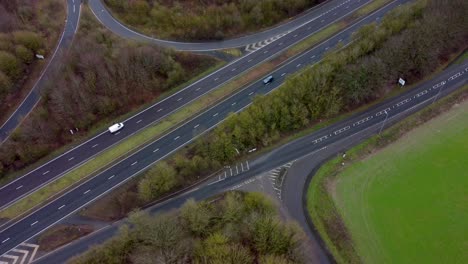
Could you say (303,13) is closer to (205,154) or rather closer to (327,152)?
(327,152)

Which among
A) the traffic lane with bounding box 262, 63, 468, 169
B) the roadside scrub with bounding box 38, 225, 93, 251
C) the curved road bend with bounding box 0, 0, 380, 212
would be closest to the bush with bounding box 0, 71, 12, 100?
the curved road bend with bounding box 0, 0, 380, 212

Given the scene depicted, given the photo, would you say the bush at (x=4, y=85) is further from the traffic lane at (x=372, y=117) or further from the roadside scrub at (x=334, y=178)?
the roadside scrub at (x=334, y=178)

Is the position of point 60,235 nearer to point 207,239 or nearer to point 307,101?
point 207,239

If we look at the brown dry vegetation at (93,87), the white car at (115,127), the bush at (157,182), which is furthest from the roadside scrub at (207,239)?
the brown dry vegetation at (93,87)

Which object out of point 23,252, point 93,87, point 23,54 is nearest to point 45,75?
point 23,54

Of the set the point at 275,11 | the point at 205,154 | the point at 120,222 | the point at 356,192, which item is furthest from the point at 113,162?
the point at 275,11

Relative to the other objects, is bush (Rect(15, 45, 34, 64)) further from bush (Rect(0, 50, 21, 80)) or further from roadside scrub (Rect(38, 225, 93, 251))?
roadside scrub (Rect(38, 225, 93, 251))

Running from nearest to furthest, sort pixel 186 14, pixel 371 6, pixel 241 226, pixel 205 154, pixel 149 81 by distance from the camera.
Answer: pixel 241 226 < pixel 205 154 < pixel 149 81 < pixel 186 14 < pixel 371 6
